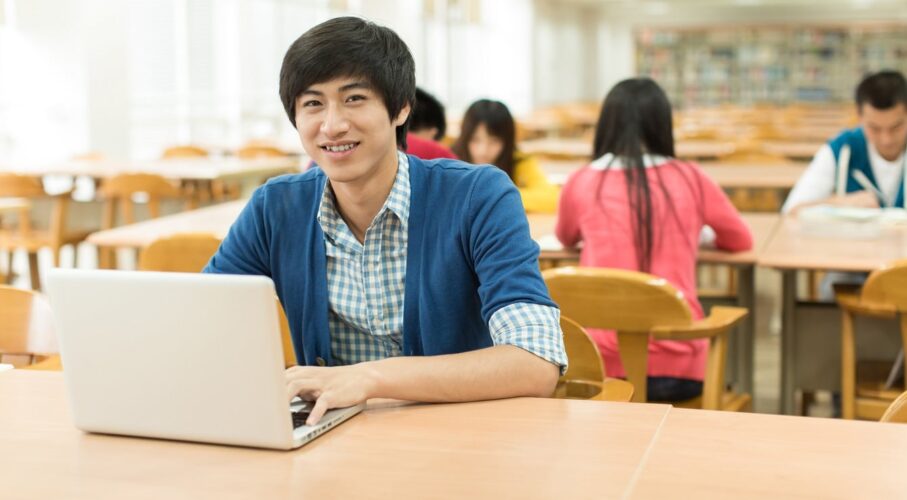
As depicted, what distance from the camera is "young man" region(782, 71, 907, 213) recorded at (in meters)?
3.80

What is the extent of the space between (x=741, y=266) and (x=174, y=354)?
2237 millimetres

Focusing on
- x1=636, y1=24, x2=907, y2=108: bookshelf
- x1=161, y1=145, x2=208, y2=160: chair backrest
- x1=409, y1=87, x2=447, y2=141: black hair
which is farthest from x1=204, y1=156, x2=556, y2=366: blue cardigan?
x1=636, y1=24, x2=907, y2=108: bookshelf

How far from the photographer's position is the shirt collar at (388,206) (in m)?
1.69

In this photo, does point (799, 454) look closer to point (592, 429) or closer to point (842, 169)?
point (592, 429)

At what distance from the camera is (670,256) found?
281 cm

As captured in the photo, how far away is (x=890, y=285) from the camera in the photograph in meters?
2.68

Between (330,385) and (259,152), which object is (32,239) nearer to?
(259,152)

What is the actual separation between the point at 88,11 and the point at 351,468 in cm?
702

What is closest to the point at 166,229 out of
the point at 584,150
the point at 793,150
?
the point at 584,150

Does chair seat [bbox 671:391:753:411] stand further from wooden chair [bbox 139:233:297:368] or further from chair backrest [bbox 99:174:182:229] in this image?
chair backrest [bbox 99:174:182:229]

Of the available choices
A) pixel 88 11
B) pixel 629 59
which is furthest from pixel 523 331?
pixel 629 59

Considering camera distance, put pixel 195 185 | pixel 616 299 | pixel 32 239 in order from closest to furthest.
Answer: pixel 616 299
pixel 32 239
pixel 195 185

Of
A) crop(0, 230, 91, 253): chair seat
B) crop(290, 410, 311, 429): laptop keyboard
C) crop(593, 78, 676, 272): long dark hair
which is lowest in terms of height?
crop(0, 230, 91, 253): chair seat

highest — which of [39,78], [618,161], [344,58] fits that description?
[39,78]
